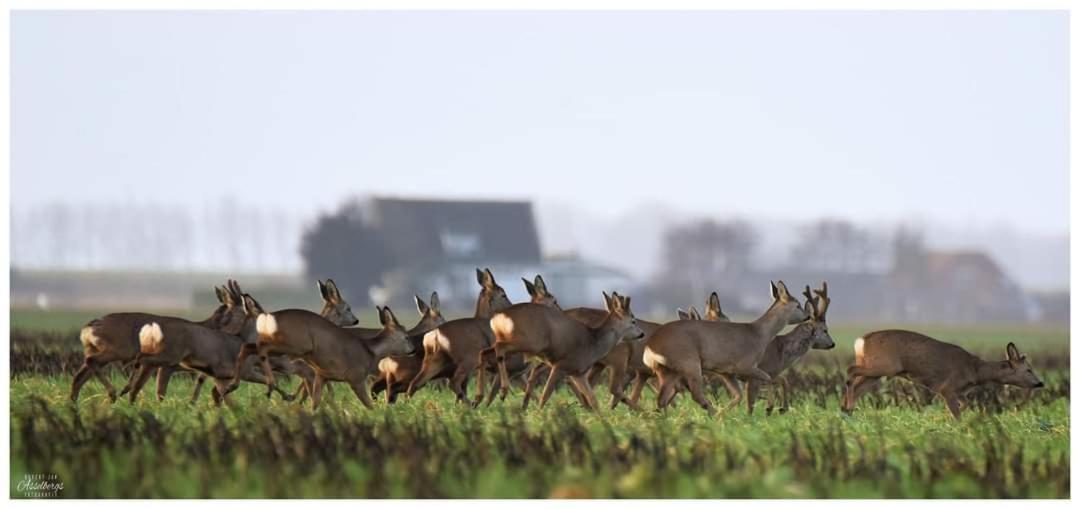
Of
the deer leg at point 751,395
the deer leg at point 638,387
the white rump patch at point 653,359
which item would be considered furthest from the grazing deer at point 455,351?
the deer leg at point 751,395

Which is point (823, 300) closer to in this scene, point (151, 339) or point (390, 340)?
point (390, 340)

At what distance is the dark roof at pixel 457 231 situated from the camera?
278ft

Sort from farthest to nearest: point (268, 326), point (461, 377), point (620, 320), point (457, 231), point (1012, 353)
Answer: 1. point (457, 231)
2. point (1012, 353)
3. point (461, 377)
4. point (620, 320)
5. point (268, 326)

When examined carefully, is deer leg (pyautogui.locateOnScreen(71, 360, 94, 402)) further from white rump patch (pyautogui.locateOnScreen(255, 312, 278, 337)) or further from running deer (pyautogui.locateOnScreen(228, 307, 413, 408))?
white rump patch (pyautogui.locateOnScreen(255, 312, 278, 337))

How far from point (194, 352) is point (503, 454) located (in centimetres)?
562

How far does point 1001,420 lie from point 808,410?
212 centimetres

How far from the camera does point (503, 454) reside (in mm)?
14477

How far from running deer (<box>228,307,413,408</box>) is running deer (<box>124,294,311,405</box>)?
0.43 m

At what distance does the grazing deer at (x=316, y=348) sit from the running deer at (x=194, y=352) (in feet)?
1.34

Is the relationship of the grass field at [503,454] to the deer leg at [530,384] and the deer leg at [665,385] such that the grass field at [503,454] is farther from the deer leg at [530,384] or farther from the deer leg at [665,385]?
the deer leg at [665,385]

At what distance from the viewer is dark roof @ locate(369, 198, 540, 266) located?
84.7 m

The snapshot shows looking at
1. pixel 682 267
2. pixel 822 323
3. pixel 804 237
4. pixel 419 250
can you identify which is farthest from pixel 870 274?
pixel 822 323

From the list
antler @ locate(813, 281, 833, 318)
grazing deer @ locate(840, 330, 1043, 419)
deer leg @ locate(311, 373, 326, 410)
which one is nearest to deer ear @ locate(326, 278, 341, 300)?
deer leg @ locate(311, 373, 326, 410)

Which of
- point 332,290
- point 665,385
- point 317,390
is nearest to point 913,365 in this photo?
point 665,385
